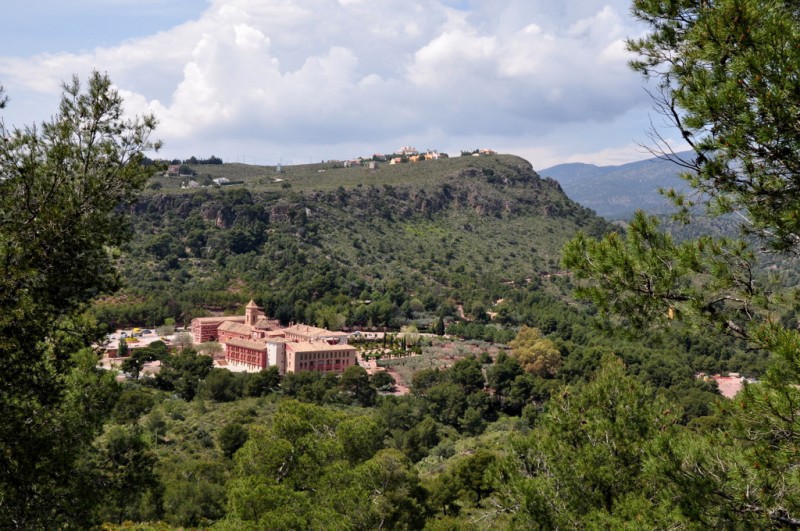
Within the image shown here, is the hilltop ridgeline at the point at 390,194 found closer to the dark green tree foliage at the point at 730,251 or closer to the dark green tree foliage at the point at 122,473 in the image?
the dark green tree foliage at the point at 122,473

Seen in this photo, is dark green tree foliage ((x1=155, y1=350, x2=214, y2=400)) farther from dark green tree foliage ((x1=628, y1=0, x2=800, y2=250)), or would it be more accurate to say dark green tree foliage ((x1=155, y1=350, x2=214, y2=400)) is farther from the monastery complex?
dark green tree foliage ((x1=628, y1=0, x2=800, y2=250))

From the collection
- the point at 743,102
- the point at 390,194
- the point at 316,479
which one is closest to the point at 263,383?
the point at 316,479

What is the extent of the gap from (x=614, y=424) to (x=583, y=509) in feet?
4.01

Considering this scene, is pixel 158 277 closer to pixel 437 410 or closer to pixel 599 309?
pixel 437 410

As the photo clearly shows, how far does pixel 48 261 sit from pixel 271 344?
4257 cm

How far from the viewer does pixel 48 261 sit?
5.80 metres

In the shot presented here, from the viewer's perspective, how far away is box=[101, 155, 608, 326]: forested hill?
6500cm

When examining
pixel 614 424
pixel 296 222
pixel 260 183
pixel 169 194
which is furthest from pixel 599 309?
pixel 260 183

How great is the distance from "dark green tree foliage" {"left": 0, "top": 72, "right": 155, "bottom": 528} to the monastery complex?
130 feet

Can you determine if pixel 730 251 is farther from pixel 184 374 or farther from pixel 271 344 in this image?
pixel 271 344

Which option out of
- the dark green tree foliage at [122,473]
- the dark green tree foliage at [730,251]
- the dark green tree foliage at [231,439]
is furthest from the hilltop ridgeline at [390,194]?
the dark green tree foliage at [730,251]

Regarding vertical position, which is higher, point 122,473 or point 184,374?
point 122,473

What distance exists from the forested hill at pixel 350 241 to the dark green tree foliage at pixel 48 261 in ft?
152

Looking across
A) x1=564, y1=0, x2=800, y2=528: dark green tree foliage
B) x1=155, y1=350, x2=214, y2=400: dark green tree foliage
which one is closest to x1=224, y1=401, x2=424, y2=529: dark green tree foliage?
x1=564, y1=0, x2=800, y2=528: dark green tree foliage
